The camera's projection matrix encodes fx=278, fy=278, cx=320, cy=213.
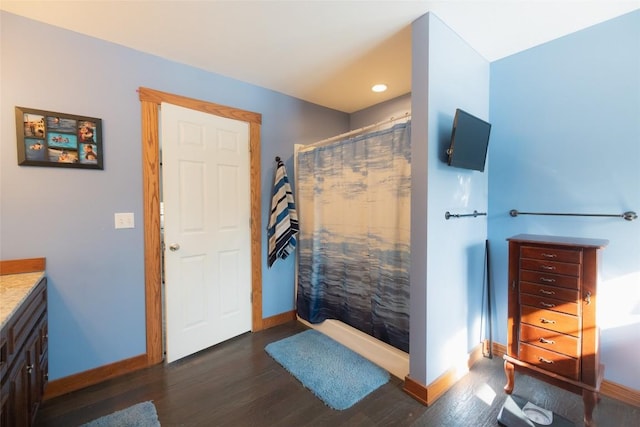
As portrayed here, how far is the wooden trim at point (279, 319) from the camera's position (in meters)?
2.80

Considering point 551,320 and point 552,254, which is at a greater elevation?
point 552,254

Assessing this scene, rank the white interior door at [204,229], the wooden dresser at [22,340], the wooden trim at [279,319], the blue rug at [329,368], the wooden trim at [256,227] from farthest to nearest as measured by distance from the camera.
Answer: the wooden trim at [279,319] < the wooden trim at [256,227] < the white interior door at [204,229] < the blue rug at [329,368] < the wooden dresser at [22,340]

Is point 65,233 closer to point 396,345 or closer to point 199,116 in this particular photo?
point 199,116

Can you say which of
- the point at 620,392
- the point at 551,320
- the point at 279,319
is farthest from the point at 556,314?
the point at 279,319

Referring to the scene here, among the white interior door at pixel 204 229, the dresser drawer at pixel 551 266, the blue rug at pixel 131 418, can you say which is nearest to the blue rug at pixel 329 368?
the white interior door at pixel 204 229

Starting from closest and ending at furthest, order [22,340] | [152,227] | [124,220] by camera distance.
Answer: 1. [22,340]
2. [124,220]
3. [152,227]

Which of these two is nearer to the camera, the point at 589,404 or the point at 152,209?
the point at 589,404

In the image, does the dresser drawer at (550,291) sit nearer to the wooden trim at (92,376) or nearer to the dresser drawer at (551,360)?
the dresser drawer at (551,360)

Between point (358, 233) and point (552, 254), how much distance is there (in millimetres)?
1301

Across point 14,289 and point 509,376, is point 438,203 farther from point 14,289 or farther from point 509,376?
point 14,289

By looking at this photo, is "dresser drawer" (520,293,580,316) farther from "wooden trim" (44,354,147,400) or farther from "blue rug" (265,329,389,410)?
"wooden trim" (44,354,147,400)

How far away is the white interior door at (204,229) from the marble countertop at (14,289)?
763mm

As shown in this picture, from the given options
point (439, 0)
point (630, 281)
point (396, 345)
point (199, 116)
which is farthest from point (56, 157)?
point (630, 281)

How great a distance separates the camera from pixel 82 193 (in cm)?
189
